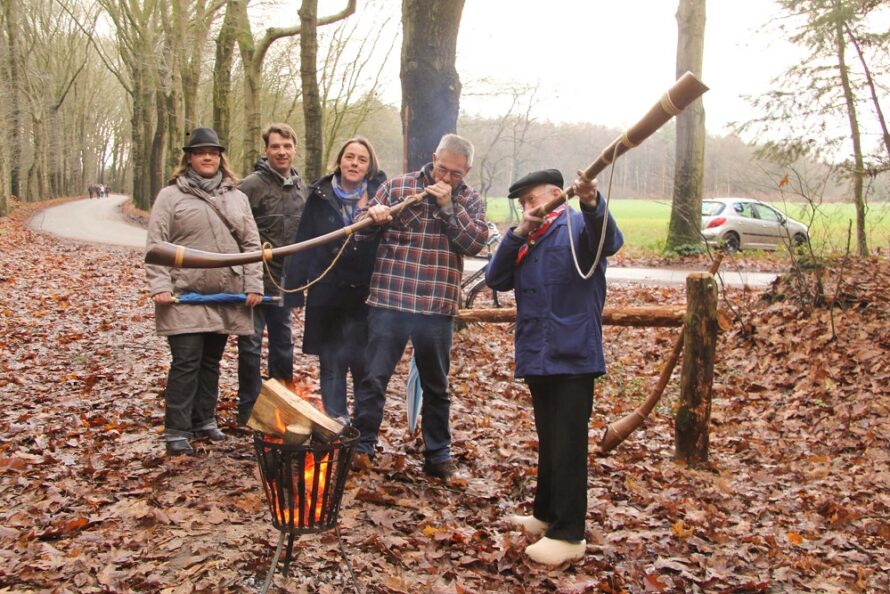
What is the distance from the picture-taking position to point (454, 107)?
810 centimetres

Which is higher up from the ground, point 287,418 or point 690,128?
point 690,128

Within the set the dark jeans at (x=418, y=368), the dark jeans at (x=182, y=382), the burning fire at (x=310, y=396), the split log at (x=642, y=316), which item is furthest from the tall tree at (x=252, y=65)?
the dark jeans at (x=418, y=368)

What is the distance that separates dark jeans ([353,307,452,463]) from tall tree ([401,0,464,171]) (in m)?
3.38

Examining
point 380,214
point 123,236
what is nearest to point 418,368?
point 380,214

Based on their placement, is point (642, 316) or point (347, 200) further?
point (642, 316)

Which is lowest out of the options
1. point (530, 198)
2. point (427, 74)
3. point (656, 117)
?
point (530, 198)

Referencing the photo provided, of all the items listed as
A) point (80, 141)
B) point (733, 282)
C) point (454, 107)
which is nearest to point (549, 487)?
point (454, 107)

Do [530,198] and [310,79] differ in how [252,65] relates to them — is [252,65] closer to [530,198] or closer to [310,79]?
[310,79]

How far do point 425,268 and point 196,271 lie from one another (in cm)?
157

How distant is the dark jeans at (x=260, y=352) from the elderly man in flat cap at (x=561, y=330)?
233 centimetres

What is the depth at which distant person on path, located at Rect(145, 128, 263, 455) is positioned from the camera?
505 cm

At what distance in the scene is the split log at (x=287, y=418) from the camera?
3506mm

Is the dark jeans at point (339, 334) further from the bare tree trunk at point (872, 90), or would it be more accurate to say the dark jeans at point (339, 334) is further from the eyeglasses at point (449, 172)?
the bare tree trunk at point (872, 90)

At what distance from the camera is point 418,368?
Result: 5.00 m
